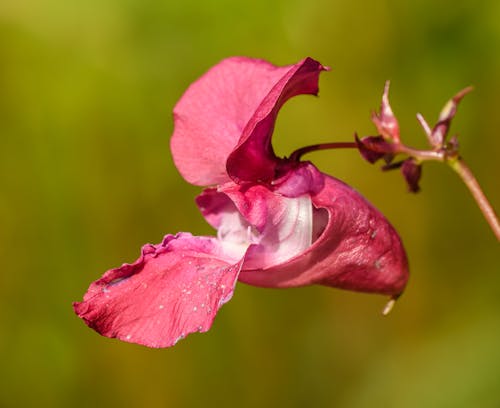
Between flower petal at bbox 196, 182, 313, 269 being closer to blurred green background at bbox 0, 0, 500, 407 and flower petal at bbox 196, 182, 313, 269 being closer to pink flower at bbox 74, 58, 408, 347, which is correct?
pink flower at bbox 74, 58, 408, 347

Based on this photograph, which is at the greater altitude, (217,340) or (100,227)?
(100,227)

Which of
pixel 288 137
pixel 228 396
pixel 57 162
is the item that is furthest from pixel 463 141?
pixel 57 162

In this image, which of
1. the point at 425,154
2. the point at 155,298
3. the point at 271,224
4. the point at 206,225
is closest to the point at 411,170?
the point at 425,154

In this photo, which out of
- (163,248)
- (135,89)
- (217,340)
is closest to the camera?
(163,248)

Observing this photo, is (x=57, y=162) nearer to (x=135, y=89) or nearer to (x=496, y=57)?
(x=135, y=89)

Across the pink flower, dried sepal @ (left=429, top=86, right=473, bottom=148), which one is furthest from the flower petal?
dried sepal @ (left=429, top=86, right=473, bottom=148)

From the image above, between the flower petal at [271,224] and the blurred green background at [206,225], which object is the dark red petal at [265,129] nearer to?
the flower petal at [271,224]

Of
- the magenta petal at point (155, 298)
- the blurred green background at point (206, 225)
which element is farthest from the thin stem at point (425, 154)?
the blurred green background at point (206, 225)
